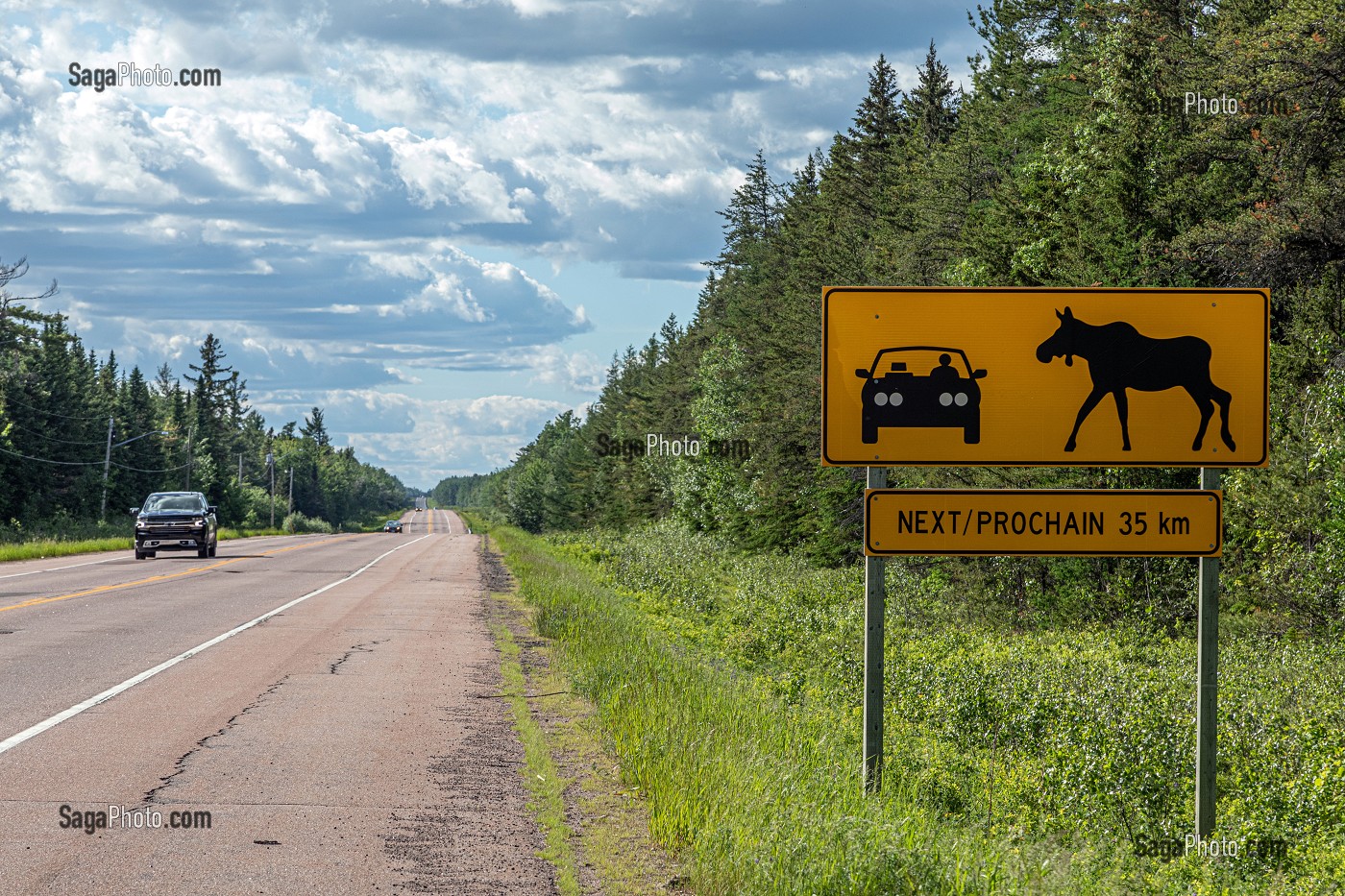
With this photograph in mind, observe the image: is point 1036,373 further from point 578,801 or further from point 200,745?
point 200,745

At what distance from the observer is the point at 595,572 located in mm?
34344

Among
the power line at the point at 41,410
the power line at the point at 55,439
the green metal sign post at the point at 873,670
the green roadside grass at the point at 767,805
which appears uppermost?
the power line at the point at 41,410

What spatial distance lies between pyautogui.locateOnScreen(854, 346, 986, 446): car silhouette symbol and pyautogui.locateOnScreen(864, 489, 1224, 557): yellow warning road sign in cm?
40

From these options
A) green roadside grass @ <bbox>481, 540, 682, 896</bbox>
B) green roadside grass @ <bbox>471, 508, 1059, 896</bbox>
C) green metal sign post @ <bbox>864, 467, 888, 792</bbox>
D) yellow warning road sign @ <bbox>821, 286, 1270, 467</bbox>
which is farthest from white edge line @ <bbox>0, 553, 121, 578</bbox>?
yellow warning road sign @ <bbox>821, 286, 1270, 467</bbox>

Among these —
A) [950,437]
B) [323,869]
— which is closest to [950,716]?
[950,437]

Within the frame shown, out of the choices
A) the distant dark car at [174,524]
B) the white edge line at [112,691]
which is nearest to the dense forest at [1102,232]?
the white edge line at [112,691]

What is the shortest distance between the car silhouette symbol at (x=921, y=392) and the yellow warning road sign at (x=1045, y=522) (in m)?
0.40

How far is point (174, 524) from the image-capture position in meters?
35.5

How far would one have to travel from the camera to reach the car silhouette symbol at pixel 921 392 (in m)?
6.80

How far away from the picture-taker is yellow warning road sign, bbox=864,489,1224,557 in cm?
669

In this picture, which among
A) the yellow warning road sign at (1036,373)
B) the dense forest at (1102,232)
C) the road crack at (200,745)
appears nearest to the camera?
the yellow warning road sign at (1036,373)

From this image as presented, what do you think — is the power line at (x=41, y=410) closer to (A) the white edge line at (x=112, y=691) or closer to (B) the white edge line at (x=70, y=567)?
(B) the white edge line at (x=70, y=567)

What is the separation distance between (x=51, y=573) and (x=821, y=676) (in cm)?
2015

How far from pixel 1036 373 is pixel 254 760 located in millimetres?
5784
